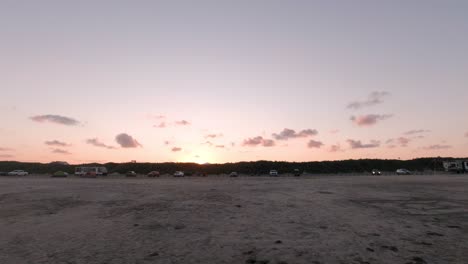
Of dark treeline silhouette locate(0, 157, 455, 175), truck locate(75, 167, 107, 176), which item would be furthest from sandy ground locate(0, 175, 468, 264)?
dark treeline silhouette locate(0, 157, 455, 175)

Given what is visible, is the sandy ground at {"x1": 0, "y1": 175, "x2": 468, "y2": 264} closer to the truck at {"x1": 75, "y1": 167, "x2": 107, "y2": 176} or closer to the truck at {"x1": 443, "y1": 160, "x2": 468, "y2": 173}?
the truck at {"x1": 75, "y1": 167, "x2": 107, "y2": 176}

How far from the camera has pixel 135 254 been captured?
12.2m

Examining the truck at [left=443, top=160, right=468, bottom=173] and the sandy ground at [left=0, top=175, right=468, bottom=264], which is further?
the truck at [left=443, top=160, right=468, bottom=173]

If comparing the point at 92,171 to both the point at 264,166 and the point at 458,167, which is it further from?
the point at 458,167

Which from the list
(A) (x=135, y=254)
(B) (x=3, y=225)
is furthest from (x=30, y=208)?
(A) (x=135, y=254)

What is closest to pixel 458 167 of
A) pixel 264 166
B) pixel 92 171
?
pixel 264 166

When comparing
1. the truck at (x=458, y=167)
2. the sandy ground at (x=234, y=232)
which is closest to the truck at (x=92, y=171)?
the sandy ground at (x=234, y=232)

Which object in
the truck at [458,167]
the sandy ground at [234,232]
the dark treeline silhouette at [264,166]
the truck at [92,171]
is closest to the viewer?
the sandy ground at [234,232]

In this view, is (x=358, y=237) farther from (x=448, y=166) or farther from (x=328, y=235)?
(x=448, y=166)

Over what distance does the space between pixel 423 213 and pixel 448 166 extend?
92609 mm

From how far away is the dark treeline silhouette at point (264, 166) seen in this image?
11956 centimetres

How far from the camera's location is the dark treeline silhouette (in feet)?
392

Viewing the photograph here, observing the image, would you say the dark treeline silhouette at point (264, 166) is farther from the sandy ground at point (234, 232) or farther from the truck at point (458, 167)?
the sandy ground at point (234, 232)

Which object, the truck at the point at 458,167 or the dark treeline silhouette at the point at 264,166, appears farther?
Answer: the dark treeline silhouette at the point at 264,166
